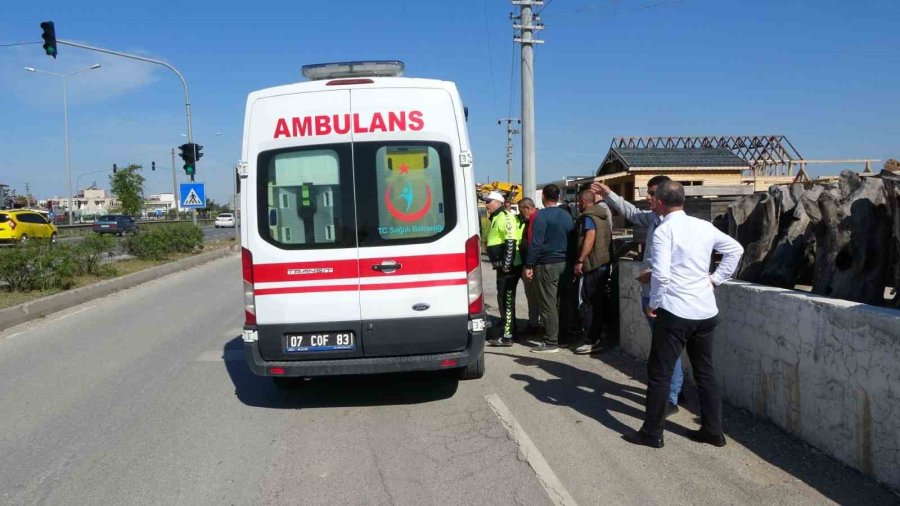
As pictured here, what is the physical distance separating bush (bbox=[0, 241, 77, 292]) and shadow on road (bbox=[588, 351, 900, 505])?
466 inches

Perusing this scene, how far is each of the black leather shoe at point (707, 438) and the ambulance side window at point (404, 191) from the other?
237 centimetres

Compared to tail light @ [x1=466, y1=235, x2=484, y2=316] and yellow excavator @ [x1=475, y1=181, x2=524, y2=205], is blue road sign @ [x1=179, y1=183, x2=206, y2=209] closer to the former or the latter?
yellow excavator @ [x1=475, y1=181, x2=524, y2=205]

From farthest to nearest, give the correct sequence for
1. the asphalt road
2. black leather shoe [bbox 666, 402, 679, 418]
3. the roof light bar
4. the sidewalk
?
the roof light bar, black leather shoe [bbox 666, 402, 679, 418], the asphalt road, the sidewalk

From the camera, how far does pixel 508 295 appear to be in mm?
8203

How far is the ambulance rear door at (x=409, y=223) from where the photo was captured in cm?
539

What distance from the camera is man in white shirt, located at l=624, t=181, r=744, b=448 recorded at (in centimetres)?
447

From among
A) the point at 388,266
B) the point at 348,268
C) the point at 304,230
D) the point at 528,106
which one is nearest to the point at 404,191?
the point at 388,266

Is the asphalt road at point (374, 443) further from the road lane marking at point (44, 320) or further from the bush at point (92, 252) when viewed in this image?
the bush at point (92, 252)

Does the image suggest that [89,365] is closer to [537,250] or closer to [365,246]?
[365,246]

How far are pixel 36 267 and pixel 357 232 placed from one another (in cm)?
1031

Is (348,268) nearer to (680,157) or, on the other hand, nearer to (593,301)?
(593,301)

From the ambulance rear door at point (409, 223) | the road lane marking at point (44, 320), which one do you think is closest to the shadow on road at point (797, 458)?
the ambulance rear door at point (409, 223)

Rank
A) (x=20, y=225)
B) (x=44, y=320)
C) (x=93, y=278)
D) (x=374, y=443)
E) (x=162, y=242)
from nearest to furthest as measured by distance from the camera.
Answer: (x=374, y=443)
(x=44, y=320)
(x=93, y=278)
(x=162, y=242)
(x=20, y=225)

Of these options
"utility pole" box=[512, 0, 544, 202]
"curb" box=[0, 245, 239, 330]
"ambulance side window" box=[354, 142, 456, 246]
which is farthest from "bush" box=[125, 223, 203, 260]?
"ambulance side window" box=[354, 142, 456, 246]
